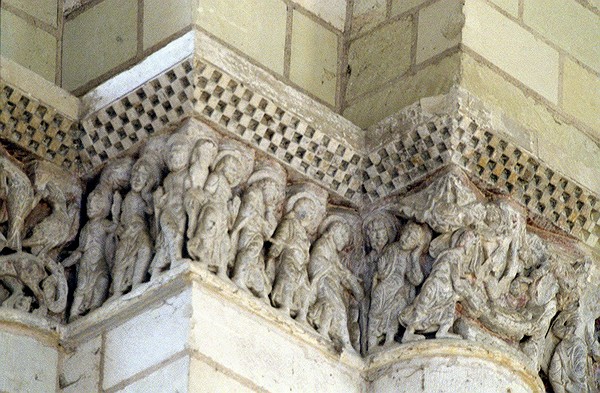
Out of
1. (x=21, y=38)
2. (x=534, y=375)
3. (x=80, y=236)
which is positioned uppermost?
(x=21, y=38)

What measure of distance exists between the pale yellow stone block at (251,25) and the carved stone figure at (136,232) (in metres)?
0.44

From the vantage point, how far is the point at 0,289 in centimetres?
598

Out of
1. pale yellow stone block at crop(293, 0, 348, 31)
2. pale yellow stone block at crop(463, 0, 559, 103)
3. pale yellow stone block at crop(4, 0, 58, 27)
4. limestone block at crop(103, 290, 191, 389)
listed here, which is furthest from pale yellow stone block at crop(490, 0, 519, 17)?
limestone block at crop(103, 290, 191, 389)

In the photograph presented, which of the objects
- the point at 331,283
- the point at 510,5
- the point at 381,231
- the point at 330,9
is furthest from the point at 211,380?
the point at 510,5

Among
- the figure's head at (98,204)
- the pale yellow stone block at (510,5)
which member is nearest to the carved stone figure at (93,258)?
the figure's head at (98,204)

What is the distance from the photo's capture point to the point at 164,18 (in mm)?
6258

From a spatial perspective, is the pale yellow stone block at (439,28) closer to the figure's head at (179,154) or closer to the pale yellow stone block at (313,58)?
the pale yellow stone block at (313,58)

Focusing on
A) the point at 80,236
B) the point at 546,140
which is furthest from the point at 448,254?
the point at 80,236

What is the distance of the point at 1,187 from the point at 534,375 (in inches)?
63.7

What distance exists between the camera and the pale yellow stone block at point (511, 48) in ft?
21.2

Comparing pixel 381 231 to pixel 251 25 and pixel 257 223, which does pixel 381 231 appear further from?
Result: pixel 251 25

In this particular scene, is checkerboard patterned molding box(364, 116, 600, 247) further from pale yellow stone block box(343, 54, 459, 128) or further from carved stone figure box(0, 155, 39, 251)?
carved stone figure box(0, 155, 39, 251)

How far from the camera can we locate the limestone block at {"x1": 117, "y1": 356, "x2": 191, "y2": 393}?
5.62 meters

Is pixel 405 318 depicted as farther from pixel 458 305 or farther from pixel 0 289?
pixel 0 289
